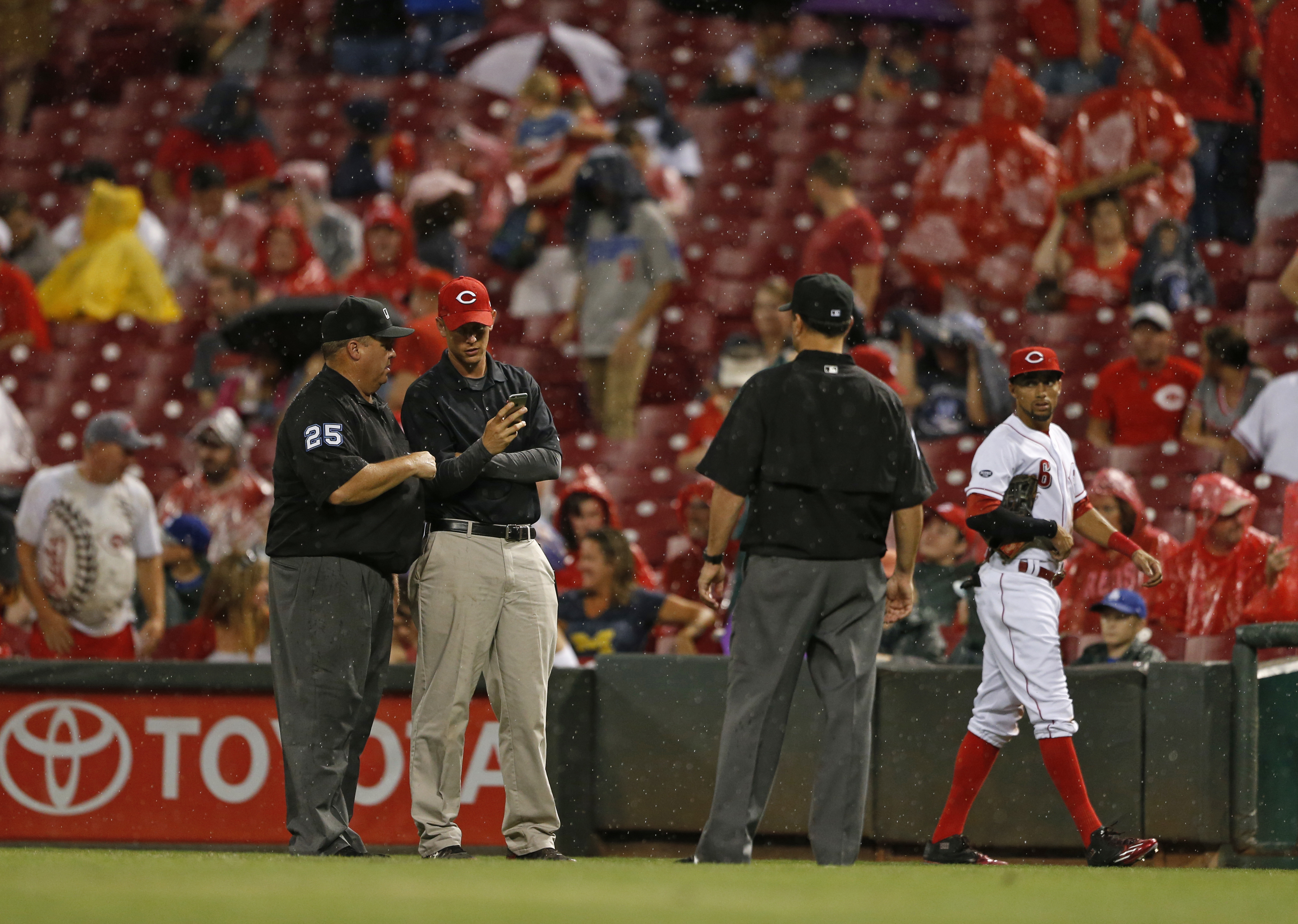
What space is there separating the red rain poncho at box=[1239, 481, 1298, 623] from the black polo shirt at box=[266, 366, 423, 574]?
3618mm

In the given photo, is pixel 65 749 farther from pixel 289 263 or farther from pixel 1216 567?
pixel 289 263

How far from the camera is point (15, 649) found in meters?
9.81

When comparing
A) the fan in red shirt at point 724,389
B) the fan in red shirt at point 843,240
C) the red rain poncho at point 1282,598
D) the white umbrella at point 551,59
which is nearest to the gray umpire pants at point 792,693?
the red rain poncho at point 1282,598

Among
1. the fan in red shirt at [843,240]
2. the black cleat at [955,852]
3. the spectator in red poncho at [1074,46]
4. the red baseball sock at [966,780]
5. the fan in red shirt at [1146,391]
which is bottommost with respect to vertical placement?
the black cleat at [955,852]

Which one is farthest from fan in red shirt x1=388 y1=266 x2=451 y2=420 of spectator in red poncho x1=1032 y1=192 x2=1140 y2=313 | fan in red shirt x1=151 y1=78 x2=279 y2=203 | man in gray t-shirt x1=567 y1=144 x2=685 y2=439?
fan in red shirt x1=151 y1=78 x2=279 y2=203

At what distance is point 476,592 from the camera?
632 cm

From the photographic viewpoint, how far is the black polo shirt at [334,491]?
20.3ft

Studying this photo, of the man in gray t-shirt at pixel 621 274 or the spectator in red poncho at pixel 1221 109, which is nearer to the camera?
the man in gray t-shirt at pixel 621 274

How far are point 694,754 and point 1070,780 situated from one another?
168cm

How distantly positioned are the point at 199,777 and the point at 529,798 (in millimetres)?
2186

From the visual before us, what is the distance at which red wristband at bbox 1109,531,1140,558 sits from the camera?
22.2ft

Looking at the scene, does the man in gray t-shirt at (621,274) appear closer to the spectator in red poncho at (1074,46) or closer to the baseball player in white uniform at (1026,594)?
the spectator in red poncho at (1074,46)

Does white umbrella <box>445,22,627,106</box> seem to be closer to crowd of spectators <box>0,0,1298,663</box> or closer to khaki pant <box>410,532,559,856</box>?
crowd of spectators <box>0,0,1298,663</box>

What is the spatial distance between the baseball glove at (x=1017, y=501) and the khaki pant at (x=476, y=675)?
5.08 feet
